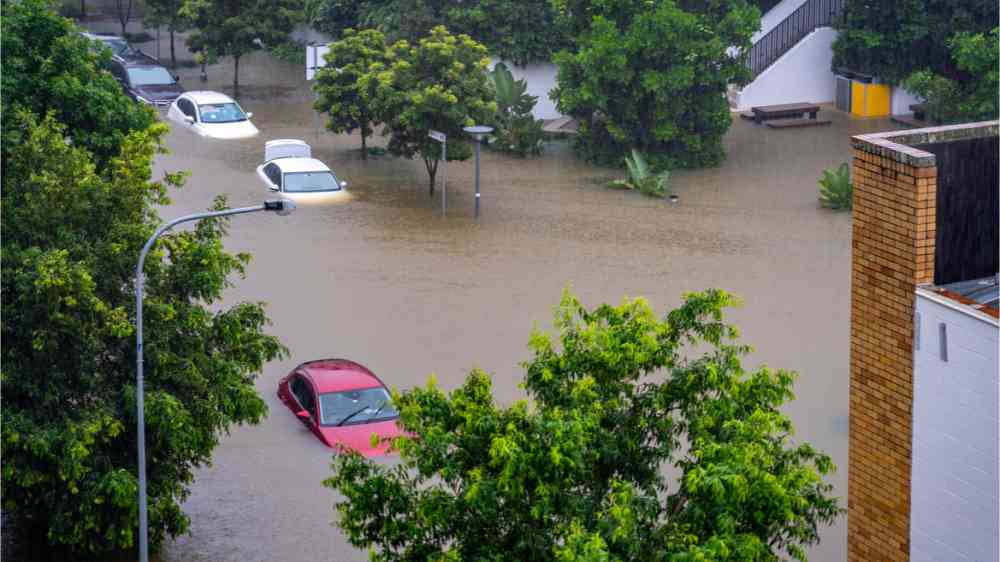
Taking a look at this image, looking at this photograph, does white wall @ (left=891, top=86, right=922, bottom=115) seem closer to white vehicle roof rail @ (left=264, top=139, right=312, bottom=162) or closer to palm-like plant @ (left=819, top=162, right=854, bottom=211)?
palm-like plant @ (left=819, top=162, right=854, bottom=211)

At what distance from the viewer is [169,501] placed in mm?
17984

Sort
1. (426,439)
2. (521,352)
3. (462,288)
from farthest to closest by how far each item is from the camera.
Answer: (462,288), (521,352), (426,439)

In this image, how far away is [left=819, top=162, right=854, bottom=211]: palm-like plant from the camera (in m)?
34.1

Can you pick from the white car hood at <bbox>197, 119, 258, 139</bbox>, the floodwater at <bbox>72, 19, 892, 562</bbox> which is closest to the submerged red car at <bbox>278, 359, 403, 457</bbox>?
the floodwater at <bbox>72, 19, 892, 562</bbox>

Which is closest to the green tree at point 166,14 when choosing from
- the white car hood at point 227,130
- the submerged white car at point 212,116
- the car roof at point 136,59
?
the car roof at point 136,59

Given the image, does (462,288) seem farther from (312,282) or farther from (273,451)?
(273,451)

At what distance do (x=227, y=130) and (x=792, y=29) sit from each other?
1503cm

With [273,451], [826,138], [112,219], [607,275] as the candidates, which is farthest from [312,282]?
[826,138]

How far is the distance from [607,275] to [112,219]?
12.3 meters

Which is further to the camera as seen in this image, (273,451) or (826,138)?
(826,138)

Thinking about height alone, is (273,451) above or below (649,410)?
below

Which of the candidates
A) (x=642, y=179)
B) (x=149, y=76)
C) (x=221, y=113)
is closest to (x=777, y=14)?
(x=642, y=179)

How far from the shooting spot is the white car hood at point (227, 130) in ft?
133

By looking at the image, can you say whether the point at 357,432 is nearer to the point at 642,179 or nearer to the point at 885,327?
the point at 885,327
